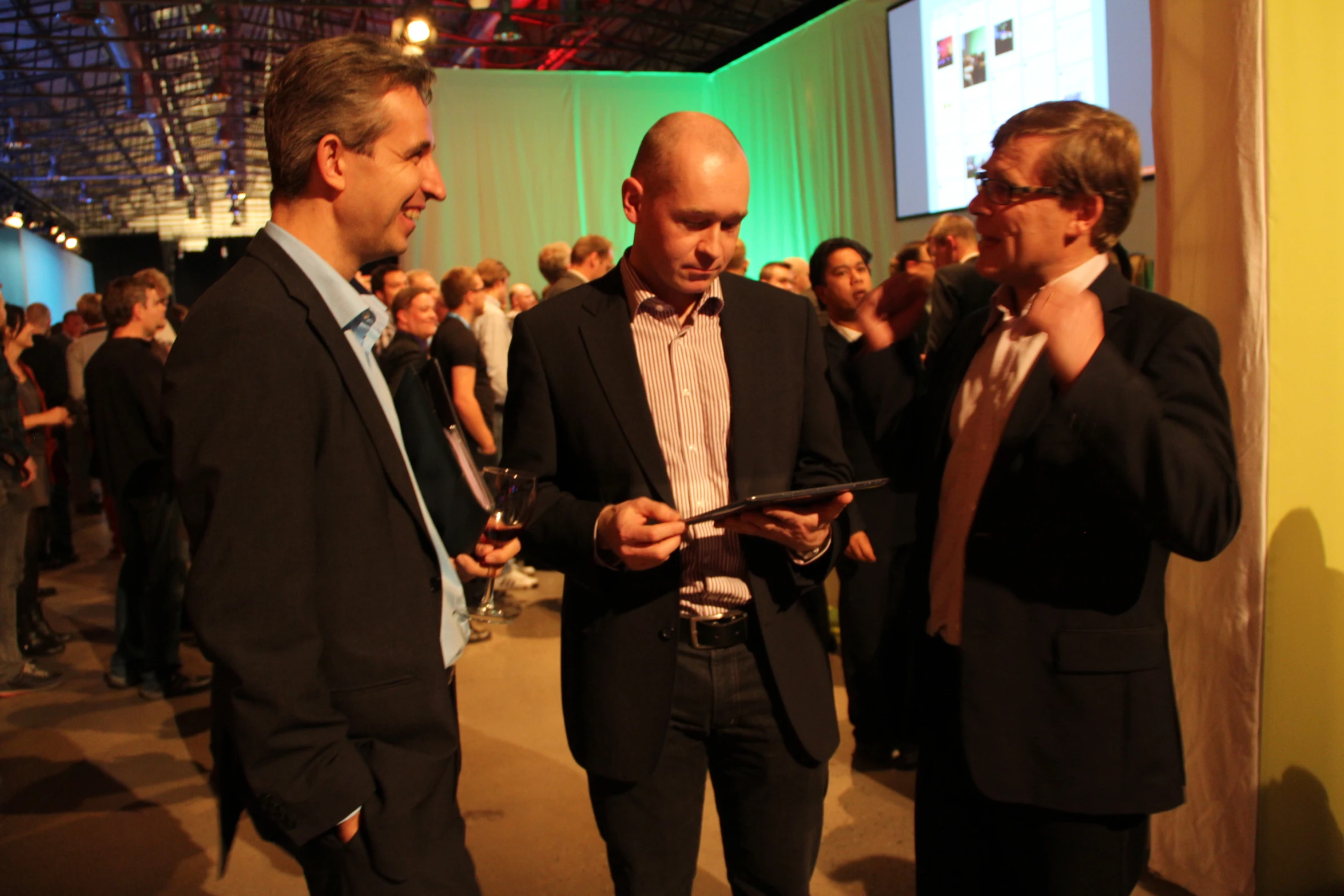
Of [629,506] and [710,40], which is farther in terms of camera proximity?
[710,40]

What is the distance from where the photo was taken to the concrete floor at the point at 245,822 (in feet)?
9.18

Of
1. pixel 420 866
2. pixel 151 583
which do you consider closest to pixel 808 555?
pixel 420 866

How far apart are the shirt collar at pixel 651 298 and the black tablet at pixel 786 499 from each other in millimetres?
434

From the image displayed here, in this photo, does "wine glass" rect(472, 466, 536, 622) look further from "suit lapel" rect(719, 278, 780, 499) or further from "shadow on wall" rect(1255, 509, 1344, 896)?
"shadow on wall" rect(1255, 509, 1344, 896)

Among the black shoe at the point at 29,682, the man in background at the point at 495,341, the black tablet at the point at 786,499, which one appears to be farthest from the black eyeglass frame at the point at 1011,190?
the black shoe at the point at 29,682

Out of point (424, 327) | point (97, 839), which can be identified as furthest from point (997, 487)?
point (424, 327)

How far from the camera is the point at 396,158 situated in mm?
1354

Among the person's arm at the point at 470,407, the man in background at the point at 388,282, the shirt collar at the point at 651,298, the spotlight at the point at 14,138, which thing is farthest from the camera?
the spotlight at the point at 14,138

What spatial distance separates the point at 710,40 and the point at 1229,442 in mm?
15001

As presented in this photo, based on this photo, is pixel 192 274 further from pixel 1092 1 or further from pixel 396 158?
pixel 396 158

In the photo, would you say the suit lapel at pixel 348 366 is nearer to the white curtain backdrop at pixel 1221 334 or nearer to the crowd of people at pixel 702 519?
the crowd of people at pixel 702 519

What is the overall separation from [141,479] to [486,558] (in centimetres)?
353

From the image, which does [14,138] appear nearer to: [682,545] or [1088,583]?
[682,545]

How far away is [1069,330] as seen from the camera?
1.30 meters
